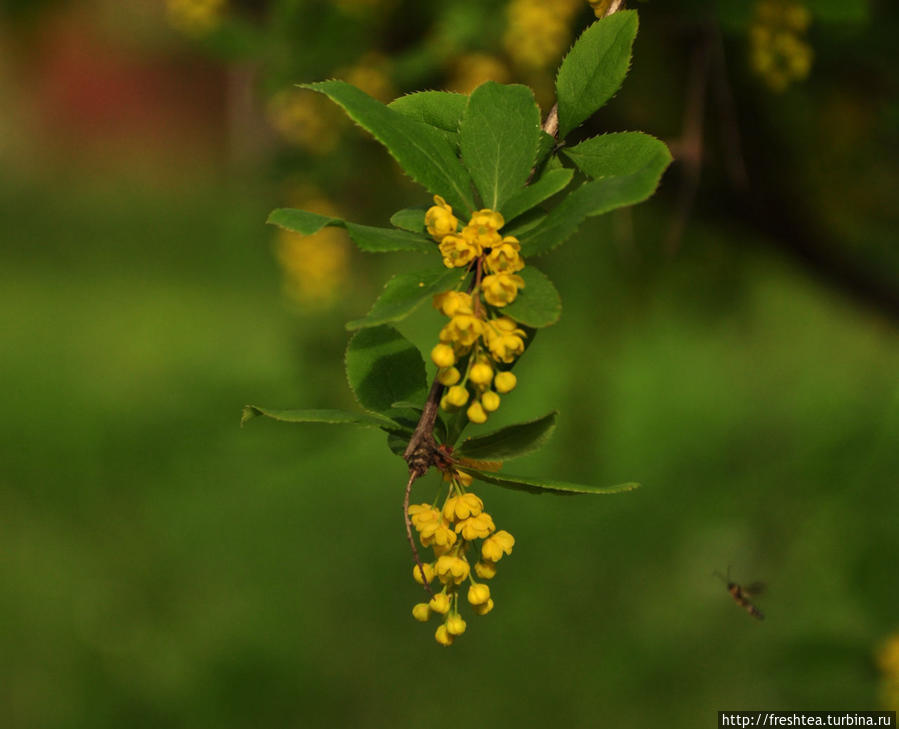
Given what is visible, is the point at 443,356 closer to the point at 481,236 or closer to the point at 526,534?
the point at 481,236

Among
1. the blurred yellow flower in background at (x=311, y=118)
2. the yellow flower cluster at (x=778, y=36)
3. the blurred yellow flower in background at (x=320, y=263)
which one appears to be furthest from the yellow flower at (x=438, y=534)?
the blurred yellow flower in background at (x=320, y=263)

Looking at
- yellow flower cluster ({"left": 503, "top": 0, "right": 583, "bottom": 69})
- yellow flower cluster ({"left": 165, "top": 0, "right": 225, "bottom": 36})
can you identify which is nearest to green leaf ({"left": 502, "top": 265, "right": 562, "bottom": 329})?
yellow flower cluster ({"left": 503, "top": 0, "right": 583, "bottom": 69})

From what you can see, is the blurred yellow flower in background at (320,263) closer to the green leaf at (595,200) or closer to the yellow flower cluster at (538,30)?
the yellow flower cluster at (538,30)

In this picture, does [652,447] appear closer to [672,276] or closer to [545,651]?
[545,651]

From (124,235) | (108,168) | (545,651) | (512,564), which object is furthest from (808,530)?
(108,168)

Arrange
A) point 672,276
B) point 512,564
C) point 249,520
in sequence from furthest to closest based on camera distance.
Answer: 1. point 249,520
2. point 512,564
3. point 672,276

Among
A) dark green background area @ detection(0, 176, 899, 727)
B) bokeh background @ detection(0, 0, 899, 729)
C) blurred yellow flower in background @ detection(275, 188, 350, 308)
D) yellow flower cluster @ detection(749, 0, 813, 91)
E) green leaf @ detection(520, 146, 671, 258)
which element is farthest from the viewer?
blurred yellow flower in background @ detection(275, 188, 350, 308)

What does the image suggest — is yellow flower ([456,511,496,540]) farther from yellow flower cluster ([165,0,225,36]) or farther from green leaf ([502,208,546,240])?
yellow flower cluster ([165,0,225,36])
